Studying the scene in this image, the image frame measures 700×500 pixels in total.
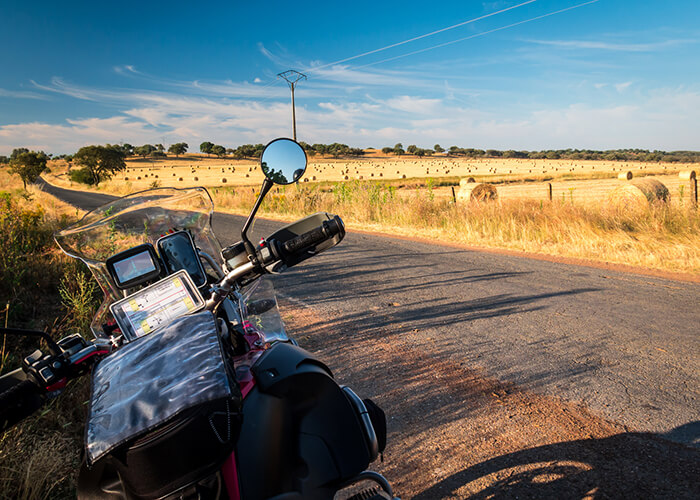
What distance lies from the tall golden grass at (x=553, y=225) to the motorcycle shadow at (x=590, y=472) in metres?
5.57

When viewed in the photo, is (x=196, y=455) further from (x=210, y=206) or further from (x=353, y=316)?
(x=353, y=316)

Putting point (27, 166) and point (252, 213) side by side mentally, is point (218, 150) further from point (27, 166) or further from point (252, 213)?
point (252, 213)

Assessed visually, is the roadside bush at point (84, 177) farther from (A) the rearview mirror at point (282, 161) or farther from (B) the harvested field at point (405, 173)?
(A) the rearview mirror at point (282, 161)

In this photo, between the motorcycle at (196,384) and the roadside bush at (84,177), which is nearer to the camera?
the motorcycle at (196,384)

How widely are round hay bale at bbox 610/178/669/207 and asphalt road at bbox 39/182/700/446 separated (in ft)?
20.1

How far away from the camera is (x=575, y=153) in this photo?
110500mm

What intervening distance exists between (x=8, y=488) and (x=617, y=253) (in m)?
9.00

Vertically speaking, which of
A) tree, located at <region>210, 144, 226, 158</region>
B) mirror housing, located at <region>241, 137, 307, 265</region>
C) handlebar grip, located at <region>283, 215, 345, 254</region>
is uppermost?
tree, located at <region>210, 144, 226, 158</region>

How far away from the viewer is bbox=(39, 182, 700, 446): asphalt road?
138 inches

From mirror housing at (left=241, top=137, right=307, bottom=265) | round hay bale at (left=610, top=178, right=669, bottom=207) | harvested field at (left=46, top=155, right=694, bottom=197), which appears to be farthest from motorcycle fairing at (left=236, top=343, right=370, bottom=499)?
harvested field at (left=46, top=155, right=694, bottom=197)

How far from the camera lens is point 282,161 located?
6.22 ft

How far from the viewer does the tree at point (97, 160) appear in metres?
51.2

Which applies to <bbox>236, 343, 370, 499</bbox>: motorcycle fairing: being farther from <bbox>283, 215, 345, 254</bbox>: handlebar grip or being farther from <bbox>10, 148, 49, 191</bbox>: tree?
<bbox>10, 148, 49, 191</bbox>: tree

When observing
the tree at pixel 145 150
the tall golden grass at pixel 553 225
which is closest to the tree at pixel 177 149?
the tree at pixel 145 150
